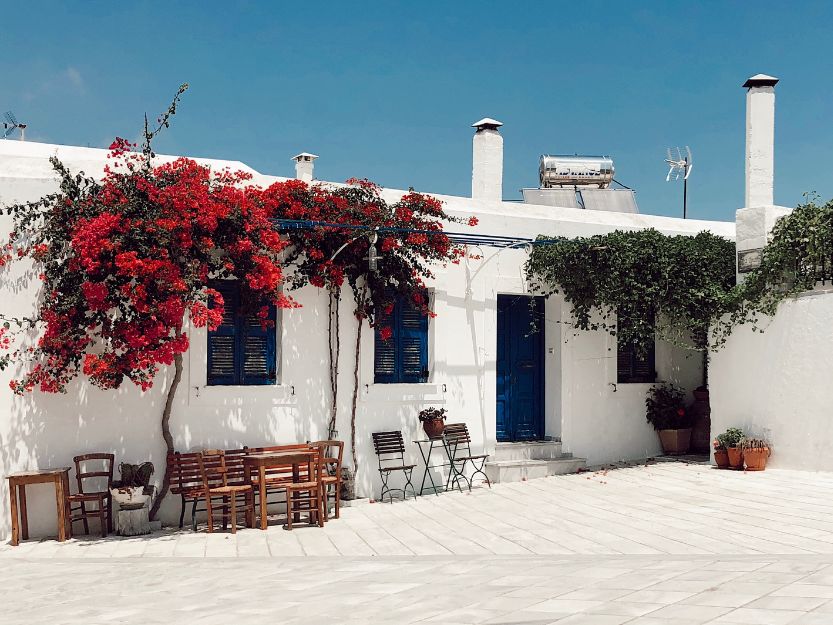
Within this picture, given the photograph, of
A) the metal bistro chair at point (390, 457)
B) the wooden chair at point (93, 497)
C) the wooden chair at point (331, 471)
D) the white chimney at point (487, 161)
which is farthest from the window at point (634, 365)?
the wooden chair at point (93, 497)

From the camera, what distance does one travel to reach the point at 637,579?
235 inches

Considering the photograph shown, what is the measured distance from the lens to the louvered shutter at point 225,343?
987 centimetres

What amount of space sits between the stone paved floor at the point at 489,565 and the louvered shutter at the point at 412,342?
1.72 metres

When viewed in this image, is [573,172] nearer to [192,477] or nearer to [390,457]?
[390,457]

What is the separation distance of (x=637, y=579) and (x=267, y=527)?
14.6 feet

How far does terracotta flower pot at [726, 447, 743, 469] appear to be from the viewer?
11.6 m

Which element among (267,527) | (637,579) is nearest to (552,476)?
(267,527)

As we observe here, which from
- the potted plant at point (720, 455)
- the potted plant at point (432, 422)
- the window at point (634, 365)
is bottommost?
the potted plant at point (720, 455)

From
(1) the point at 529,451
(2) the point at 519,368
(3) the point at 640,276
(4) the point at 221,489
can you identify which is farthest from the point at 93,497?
(3) the point at 640,276

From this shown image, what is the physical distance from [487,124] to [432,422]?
5.08 m

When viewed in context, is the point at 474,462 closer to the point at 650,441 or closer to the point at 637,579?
the point at 650,441

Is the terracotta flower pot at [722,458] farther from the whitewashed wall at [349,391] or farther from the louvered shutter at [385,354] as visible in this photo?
the louvered shutter at [385,354]

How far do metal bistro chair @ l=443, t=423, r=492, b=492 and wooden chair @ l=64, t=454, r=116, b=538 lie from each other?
14.0ft

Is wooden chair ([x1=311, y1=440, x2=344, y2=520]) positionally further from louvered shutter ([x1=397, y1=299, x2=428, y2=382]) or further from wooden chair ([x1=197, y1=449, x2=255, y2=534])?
louvered shutter ([x1=397, y1=299, x2=428, y2=382])
